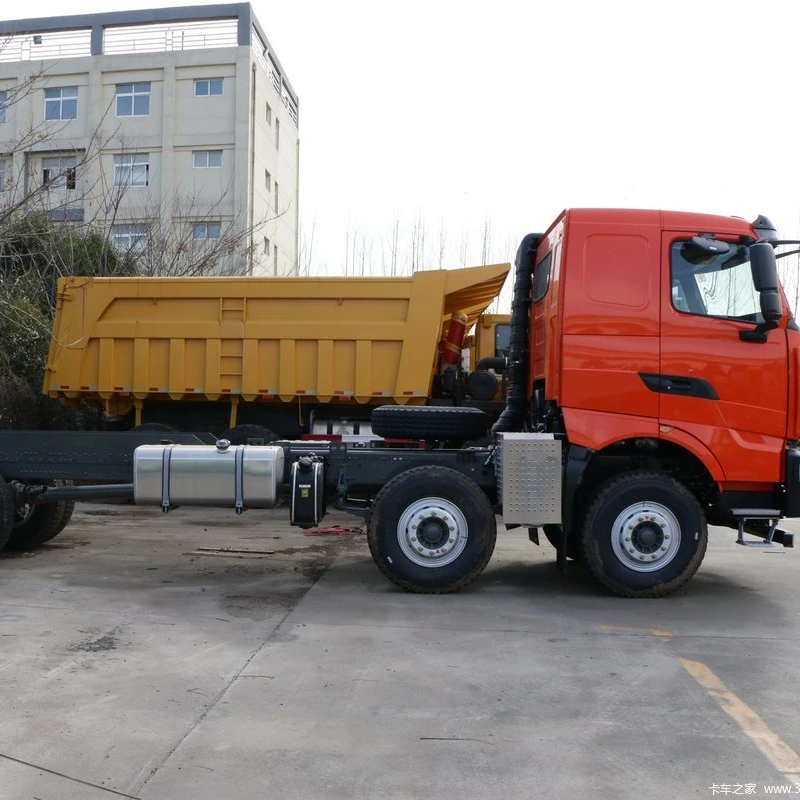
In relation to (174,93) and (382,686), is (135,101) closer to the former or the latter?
(174,93)

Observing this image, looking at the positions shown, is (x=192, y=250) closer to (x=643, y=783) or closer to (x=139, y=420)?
Result: (x=139, y=420)

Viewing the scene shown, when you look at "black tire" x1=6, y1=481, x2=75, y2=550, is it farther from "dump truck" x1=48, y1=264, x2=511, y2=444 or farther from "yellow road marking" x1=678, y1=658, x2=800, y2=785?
"yellow road marking" x1=678, y1=658, x2=800, y2=785

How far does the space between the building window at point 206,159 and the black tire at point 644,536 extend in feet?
104

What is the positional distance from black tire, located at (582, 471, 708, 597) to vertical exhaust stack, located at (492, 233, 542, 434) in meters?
1.47

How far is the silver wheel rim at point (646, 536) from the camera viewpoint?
6.95m

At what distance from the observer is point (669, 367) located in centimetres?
690

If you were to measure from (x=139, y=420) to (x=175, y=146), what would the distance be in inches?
1013

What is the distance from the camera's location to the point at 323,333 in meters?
12.0

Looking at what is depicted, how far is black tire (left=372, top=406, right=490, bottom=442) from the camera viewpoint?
780cm

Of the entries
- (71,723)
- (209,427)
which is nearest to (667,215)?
(71,723)

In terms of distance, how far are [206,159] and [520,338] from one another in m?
30.2

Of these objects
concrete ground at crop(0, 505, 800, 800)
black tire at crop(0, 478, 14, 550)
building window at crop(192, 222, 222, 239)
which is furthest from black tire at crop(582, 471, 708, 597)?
building window at crop(192, 222, 222, 239)

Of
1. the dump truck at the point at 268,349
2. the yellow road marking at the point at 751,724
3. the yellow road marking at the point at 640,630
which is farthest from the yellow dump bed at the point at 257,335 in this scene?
the yellow road marking at the point at 751,724

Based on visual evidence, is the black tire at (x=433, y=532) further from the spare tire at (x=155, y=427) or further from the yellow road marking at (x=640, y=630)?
the spare tire at (x=155, y=427)
